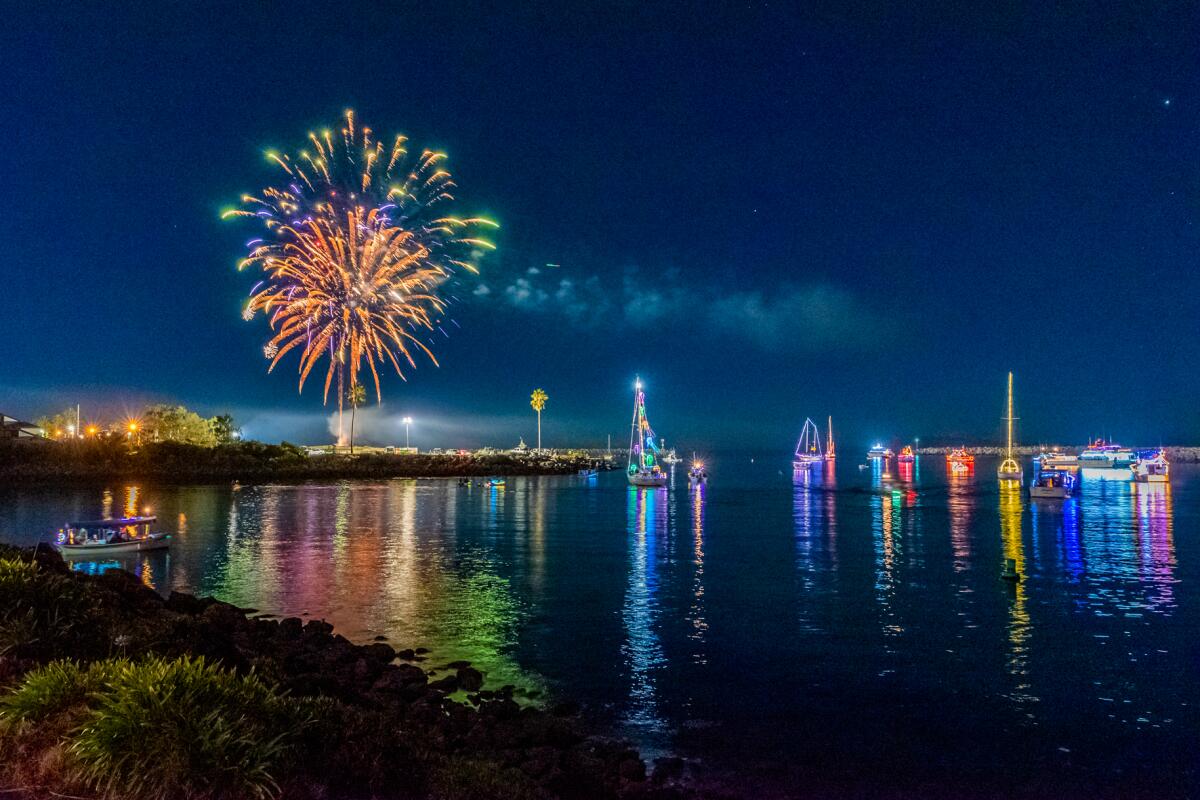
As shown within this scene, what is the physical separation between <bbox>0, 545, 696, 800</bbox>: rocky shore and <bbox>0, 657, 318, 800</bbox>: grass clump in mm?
26

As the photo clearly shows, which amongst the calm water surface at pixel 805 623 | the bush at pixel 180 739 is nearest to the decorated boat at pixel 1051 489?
the calm water surface at pixel 805 623

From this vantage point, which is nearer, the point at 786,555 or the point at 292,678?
the point at 292,678

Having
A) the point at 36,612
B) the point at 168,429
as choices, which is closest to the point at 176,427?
the point at 168,429

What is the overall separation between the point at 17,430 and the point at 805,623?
140 m

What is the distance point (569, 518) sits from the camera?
6456 centimetres

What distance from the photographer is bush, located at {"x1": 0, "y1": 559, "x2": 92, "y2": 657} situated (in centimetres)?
1124

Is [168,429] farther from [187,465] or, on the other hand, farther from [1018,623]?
[1018,623]

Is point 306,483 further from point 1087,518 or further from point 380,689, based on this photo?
point 380,689

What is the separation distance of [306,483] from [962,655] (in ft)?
319

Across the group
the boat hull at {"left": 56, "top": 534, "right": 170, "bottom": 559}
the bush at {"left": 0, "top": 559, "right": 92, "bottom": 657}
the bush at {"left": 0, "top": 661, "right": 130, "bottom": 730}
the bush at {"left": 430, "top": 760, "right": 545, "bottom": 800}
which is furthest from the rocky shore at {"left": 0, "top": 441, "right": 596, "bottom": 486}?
the bush at {"left": 430, "top": 760, "right": 545, "bottom": 800}

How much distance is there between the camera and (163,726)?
8.09m

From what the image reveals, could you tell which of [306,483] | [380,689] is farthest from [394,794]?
[306,483]

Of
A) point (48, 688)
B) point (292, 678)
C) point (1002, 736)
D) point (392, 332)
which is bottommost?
point (1002, 736)

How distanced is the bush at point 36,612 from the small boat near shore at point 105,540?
2729cm
